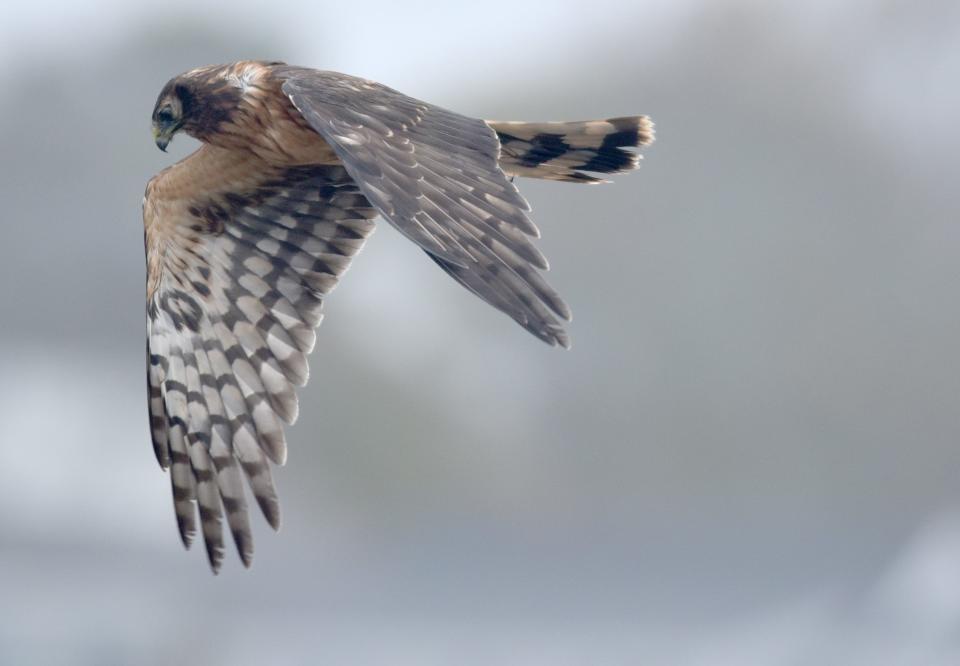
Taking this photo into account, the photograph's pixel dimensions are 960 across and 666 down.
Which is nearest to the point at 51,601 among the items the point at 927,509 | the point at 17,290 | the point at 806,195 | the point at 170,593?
the point at 170,593

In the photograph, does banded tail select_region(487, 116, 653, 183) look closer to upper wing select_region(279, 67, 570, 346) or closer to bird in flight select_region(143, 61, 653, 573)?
bird in flight select_region(143, 61, 653, 573)

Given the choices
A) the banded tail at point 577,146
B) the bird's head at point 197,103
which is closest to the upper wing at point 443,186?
the bird's head at point 197,103

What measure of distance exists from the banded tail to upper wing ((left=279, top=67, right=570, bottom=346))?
57 centimetres

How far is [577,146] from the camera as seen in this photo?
18.2ft

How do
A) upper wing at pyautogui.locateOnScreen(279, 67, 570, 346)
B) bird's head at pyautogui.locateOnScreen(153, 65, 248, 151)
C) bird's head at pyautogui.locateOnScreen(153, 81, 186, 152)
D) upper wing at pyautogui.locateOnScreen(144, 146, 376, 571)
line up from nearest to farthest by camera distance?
upper wing at pyautogui.locateOnScreen(279, 67, 570, 346) → bird's head at pyautogui.locateOnScreen(153, 65, 248, 151) → bird's head at pyautogui.locateOnScreen(153, 81, 186, 152) → upper wing at pyautogui.locateOnScreen(144, 146, 376, 571)

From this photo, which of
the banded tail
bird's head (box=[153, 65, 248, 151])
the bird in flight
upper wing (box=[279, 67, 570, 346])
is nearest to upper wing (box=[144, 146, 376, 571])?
the bird in flight

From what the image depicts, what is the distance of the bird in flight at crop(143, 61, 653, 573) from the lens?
5.36 meters

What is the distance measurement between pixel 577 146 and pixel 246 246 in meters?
1.09

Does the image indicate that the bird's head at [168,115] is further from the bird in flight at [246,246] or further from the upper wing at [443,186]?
the upper wing at [443,186]

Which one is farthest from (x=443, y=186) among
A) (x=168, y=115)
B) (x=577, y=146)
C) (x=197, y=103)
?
(x=168, y=115)

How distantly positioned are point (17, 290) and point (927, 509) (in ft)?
35.8

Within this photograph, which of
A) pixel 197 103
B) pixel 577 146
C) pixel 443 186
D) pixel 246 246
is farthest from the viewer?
pixel 246 246

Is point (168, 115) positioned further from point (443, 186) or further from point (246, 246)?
point (443, 186)

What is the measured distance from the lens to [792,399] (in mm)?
22375
